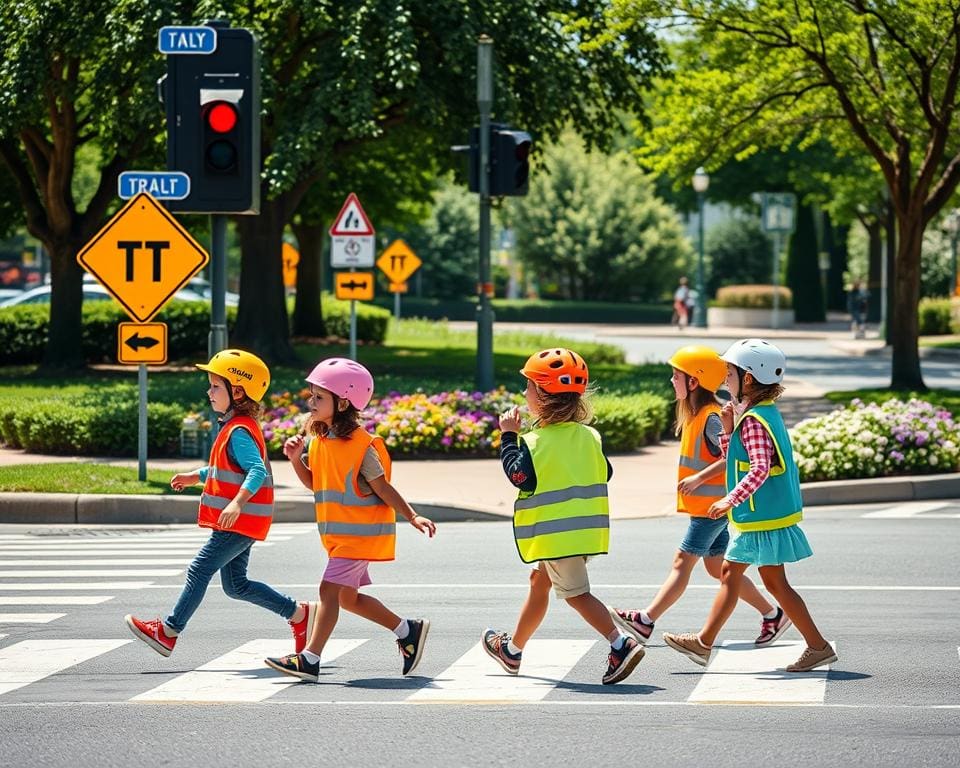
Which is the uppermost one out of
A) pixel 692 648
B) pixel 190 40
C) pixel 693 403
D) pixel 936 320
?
pixel 190 40

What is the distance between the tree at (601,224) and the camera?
65688mm

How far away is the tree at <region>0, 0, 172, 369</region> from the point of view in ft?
76.5

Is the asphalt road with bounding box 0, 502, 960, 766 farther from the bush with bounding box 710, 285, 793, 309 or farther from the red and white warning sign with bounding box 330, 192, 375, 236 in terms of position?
the bush with bounding box 710, 285, 793, 309

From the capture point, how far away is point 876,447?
50.6 ft

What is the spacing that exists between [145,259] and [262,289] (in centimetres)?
1247

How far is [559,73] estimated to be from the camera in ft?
79.6

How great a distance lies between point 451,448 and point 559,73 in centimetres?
844

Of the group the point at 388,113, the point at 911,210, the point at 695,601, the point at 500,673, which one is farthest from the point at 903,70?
the point at 500,673

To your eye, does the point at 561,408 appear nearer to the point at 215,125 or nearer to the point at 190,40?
the point at 215,125

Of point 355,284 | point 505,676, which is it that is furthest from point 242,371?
point 355,284

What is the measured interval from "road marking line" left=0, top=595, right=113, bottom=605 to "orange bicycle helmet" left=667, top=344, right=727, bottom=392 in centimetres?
376

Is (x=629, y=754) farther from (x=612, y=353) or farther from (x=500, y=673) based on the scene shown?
(x=612, y=353)

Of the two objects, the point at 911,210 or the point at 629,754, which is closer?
the point at 629,754

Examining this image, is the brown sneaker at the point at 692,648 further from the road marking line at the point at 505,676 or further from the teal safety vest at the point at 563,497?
the teal safety vest at the point at 563,497
